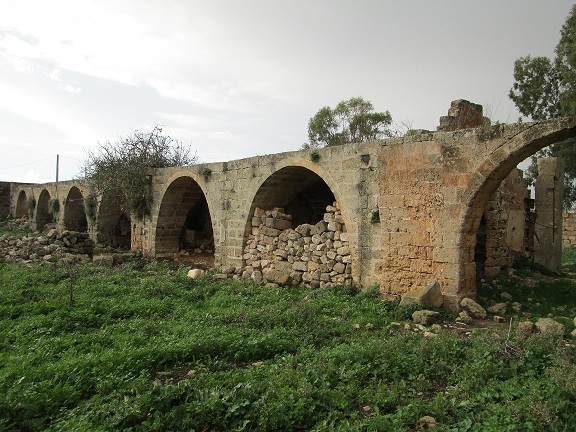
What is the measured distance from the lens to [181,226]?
42.7 feet

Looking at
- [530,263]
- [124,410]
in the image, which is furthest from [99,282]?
[530,263]

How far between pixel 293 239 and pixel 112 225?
33.1 ft

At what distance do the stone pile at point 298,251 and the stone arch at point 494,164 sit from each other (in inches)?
76.1

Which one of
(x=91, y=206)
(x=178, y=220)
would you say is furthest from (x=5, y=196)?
(x=178, y=220)

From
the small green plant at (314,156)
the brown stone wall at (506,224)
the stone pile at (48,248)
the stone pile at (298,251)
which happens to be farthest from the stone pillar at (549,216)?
the stone pile at (48,248)

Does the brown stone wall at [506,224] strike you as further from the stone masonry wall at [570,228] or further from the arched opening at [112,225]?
the arched opening at [112,225]

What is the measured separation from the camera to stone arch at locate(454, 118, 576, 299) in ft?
17.2

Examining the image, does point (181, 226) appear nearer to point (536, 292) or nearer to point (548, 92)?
point (536, 292)

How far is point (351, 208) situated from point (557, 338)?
3.62 m

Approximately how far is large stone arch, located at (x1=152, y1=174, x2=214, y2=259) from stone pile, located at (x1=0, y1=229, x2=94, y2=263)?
2027mm

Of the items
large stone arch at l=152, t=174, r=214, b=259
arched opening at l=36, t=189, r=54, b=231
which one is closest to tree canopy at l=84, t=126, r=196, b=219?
large stone arch at l=152, t=174, r=214, b=259

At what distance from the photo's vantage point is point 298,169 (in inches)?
343

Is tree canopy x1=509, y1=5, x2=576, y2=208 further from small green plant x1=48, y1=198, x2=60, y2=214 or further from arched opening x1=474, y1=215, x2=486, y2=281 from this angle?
small green plant x1=48, y1=198, x2=60, y2=214

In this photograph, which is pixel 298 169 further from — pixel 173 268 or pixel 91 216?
pixel 91 216
